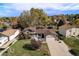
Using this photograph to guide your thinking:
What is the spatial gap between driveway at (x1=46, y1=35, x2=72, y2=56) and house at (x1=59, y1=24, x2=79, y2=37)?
0.32 feet

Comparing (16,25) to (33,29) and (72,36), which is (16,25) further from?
(72,36)

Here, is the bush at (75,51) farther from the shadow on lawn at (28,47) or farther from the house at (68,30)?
the shadow on lawn at (28,47)

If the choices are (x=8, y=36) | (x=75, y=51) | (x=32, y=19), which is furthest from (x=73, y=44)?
(x=8, y=36)

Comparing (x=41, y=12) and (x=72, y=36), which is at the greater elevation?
(x=41, y=12)

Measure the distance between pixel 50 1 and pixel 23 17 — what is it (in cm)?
30

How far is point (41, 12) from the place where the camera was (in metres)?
2.44

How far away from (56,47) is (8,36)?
480 mm

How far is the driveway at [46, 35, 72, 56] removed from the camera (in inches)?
96.1

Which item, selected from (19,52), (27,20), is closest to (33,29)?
(27,20)

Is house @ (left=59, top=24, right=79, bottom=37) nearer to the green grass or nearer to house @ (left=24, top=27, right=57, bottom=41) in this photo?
house @ (left=24, top=27, right=57, bottom=41)

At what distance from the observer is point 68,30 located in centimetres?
247

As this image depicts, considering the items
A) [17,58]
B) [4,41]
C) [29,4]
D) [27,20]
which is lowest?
[17,58]

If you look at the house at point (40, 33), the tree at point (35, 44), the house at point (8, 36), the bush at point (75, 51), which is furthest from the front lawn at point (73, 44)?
the house at point (8, 36)

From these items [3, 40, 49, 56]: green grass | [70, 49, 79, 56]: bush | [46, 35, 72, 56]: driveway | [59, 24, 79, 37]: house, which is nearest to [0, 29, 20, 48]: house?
[3, 40, 49, 56]: green grass
